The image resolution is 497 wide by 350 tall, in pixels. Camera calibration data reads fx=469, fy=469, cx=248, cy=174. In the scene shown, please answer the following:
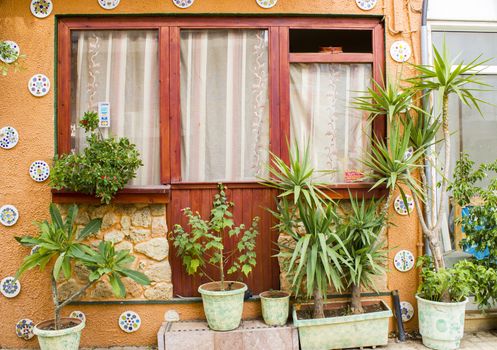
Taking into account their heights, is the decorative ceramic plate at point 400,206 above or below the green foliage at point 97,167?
below

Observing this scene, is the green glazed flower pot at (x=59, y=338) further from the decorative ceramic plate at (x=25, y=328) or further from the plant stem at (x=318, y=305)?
the plant stem at (x=318, y=305)

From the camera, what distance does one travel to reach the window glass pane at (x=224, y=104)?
14.4 ft

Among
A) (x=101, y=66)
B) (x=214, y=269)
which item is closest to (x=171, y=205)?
(x=214, y=269)

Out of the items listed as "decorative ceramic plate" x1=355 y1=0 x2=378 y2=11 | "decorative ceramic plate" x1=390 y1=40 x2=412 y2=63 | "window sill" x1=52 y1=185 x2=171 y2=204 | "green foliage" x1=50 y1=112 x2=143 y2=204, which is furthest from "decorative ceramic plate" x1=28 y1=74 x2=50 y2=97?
"decorative ceramic plate" x1=390 y1=40 x2=412 y2=63

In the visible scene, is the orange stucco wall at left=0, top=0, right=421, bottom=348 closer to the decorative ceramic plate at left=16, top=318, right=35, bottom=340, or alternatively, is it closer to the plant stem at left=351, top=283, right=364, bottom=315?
the decorative ceramic plate at left=16, top=318, right=35, bottom=340

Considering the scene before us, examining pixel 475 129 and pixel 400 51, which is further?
pixel 475 129

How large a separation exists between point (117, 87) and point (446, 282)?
3367 millimetres

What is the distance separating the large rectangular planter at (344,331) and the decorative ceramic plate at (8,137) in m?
2.90

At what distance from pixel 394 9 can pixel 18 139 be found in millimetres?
3636

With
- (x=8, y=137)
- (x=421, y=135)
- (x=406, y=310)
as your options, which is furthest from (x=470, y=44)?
(x=8, y=137)

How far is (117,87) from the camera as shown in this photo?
437 centimetres

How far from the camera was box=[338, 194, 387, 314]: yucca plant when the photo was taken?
388 centimetres

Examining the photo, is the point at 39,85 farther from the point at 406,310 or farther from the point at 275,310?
the point at 406,310

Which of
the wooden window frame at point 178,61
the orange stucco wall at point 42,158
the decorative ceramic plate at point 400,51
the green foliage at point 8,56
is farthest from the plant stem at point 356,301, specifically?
the green foliage at point 8,56
